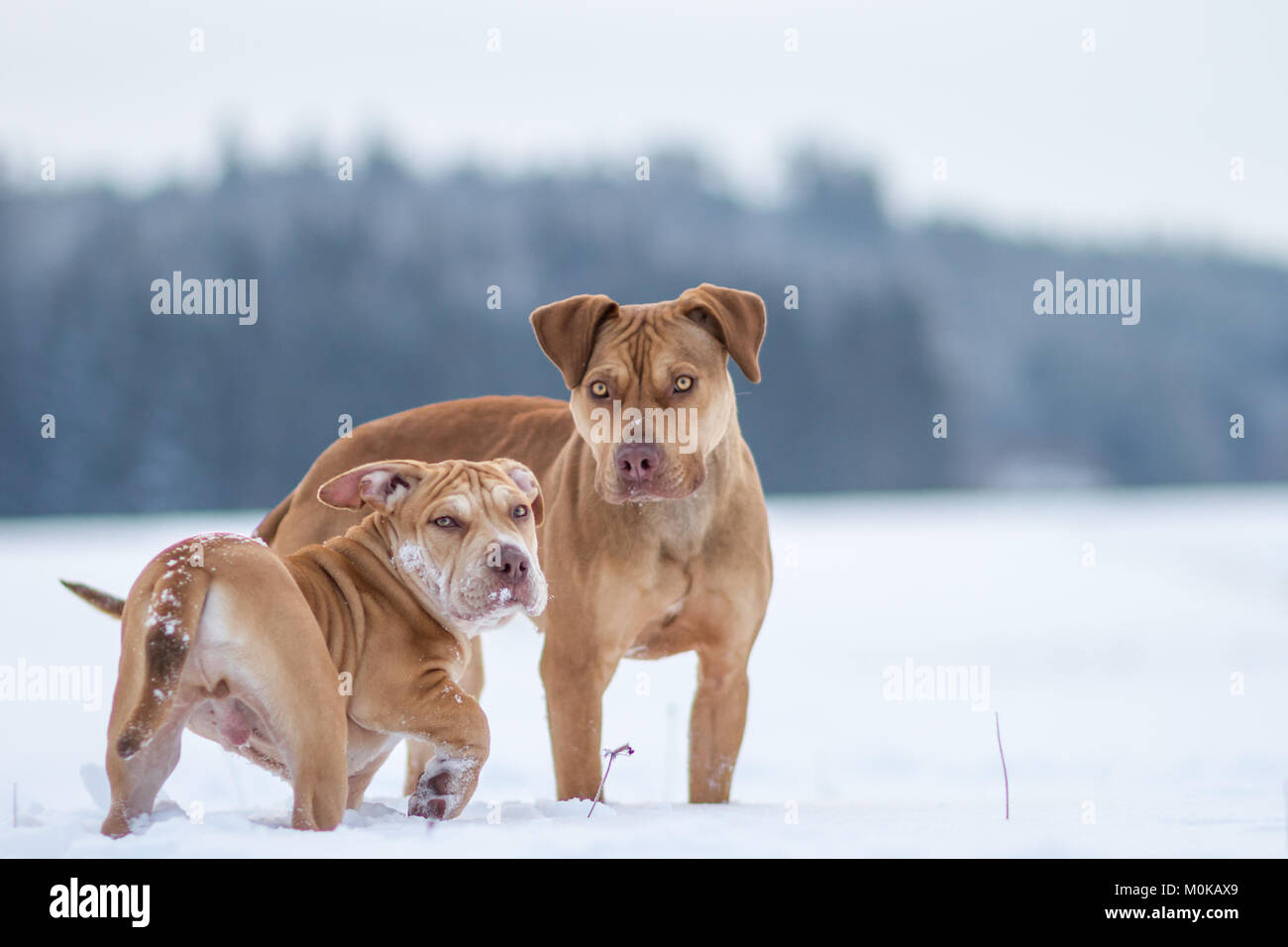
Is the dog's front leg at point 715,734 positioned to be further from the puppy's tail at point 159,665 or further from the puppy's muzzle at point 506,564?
the puppy's tail at point 159,665

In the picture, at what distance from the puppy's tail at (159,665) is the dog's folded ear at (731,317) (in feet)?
7.16

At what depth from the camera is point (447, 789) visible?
12.5 feet

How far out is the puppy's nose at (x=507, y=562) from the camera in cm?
389

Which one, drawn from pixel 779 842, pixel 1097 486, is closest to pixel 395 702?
pixel 779 842

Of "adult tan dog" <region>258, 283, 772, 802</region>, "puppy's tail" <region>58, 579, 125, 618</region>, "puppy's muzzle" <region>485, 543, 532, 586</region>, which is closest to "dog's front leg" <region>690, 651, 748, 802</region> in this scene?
"adult tan dog" <region>258, 283, 772, 802</region>

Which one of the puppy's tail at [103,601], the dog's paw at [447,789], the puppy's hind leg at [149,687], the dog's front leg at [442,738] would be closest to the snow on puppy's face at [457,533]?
the dog's front leg at [442,738]

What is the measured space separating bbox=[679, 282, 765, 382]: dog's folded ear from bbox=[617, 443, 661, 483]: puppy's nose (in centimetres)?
56

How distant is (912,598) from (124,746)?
12.7 metres

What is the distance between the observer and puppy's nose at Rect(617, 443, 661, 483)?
4.49m

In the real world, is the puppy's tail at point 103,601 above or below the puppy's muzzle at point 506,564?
below

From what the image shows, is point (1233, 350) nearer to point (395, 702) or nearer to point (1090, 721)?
point (1090, 721)

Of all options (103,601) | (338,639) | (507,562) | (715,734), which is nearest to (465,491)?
(507,562)

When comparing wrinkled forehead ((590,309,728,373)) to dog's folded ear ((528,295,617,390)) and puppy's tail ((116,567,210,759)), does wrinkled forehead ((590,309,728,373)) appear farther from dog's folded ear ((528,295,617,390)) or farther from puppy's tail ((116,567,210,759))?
puppy's tail ((116,567,210,759))

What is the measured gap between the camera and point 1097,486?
150 ft
